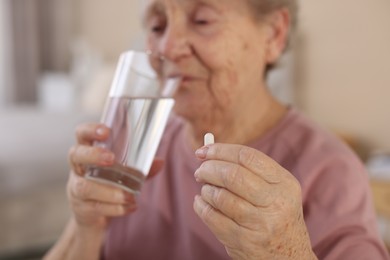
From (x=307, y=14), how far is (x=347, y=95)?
17.2 inches

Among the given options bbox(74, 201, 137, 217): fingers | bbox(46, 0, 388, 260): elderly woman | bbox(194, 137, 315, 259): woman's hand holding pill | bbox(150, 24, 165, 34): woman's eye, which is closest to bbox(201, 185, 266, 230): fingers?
bbox(194, 137, 315, 259): woman's hand holding pill

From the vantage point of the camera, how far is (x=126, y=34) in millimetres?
4785

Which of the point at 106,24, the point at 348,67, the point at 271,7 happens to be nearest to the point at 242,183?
the point at 271,7

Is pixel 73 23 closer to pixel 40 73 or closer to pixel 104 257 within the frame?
pixel 40 73

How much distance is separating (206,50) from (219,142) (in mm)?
169

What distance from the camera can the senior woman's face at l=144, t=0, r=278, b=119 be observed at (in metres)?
0.89

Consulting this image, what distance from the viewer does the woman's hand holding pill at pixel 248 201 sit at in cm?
56

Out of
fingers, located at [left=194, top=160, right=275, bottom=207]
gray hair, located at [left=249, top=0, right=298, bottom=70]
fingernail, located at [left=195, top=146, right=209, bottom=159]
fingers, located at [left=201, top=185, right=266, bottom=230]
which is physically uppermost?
gray hair, located at [left=249, top=0, right=298, bottom=70]

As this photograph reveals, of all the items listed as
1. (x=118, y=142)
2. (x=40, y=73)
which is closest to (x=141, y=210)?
Answer: (x=118, y=142)

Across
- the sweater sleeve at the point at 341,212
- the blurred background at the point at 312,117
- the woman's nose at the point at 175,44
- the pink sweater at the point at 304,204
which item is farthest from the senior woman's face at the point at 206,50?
the blurred background at the point at 312,117

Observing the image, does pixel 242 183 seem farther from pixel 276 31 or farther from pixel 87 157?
pixel 276 31

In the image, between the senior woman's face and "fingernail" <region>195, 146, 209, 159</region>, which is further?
the senior woman's face

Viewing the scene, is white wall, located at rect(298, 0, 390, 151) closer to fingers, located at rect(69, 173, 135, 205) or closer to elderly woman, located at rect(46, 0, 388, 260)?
elderly woman, located at rect(46, 0, 388, 260)

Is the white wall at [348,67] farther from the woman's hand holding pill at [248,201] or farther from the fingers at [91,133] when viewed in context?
the woman's hand holding pill at [248,201]
